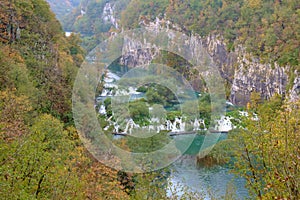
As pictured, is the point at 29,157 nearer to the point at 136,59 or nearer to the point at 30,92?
the point at 30,92

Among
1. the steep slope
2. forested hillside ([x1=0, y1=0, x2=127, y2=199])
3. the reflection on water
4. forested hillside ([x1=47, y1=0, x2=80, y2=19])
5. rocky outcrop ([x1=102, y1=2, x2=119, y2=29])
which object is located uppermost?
forested hillside ([x1=47, y1=0, x2=80, y2=19])

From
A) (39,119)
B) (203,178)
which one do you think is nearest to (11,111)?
(39,119)

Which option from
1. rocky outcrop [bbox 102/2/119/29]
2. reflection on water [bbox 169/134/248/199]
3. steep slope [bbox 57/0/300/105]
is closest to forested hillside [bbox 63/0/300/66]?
steep slope [bbox 57/0/300/105]

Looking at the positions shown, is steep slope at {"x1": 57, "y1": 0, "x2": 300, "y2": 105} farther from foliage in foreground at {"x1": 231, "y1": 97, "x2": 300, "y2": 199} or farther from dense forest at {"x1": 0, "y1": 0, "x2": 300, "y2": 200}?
foliage in foreground at {"x1": 231, "y1": 97, "x2": 300, "y2": 199}

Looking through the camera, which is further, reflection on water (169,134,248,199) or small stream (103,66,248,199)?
reflection on water (169,134,248,199)

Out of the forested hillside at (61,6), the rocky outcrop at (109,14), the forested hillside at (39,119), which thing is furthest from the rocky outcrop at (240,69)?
A: the forested hillside at (61,6)

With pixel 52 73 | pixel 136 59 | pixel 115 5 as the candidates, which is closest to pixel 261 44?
pixel 136 59
